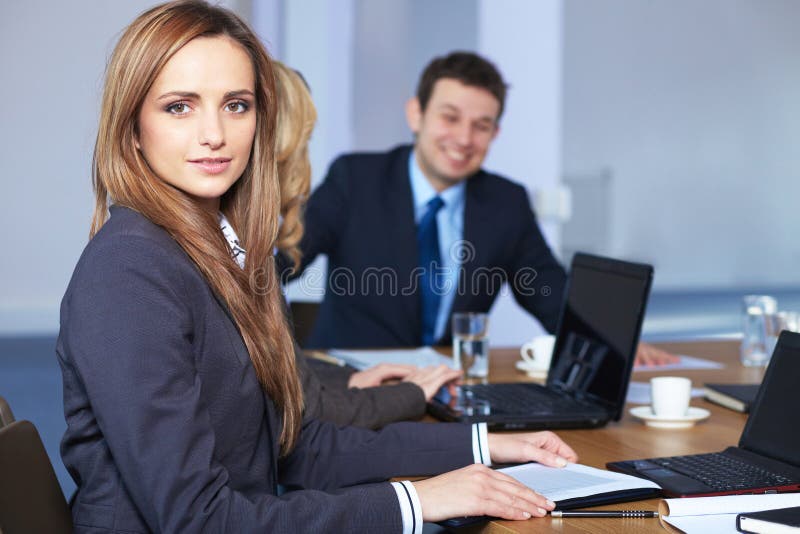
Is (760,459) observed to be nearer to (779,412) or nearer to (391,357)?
(779,412)

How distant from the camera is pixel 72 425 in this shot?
1.16m

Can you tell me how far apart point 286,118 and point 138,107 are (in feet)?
2.69

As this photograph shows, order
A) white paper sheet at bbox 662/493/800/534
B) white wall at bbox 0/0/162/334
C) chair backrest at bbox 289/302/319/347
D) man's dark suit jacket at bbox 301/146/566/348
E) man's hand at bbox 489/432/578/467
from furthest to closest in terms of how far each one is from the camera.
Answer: white wall at bbox 0/0/162/334 < man's dark suit jacket at bbox 301/146/566/348 < chair backrest at bbox 289/302/319/347 < man's hand at bbox 489/432/578/467 < white paper sheet at bbox 662/493/800/534

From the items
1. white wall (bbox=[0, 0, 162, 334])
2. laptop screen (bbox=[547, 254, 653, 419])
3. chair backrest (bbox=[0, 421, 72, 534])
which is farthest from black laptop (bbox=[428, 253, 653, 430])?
white wall (bbox=[0, 0, 162, 334])

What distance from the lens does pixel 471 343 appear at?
2.05 metres

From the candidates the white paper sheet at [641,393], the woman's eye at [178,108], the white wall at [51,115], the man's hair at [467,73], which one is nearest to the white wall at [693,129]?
the white wall at [51,115]

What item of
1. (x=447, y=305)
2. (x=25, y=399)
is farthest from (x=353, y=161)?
(x=25, y=399)

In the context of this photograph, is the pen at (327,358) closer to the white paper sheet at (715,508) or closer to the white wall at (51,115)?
the white paper sheet at (715,508)

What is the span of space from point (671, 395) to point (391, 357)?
2.71 ft

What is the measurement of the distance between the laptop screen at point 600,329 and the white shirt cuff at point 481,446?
1.11 ft

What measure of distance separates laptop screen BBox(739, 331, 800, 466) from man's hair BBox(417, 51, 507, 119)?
1823 mm

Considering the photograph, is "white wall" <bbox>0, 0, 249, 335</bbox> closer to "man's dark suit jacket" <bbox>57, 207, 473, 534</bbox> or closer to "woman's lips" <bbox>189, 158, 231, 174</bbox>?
"woman's lips" <bbox>189, 158, 231, 174</bbox>

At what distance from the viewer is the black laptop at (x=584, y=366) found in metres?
1.61

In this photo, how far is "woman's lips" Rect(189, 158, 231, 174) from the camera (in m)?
1.27
